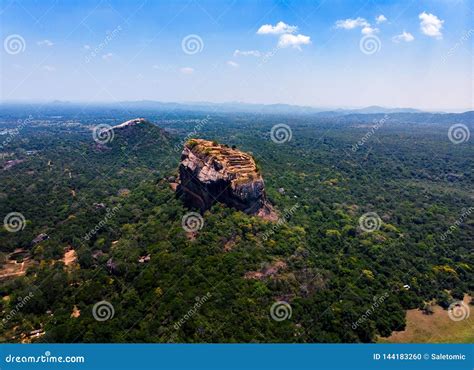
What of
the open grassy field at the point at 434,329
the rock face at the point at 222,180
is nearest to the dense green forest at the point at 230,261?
the open grassy field at the point at 434,329

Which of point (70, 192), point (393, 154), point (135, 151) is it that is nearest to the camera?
point (70, 192)

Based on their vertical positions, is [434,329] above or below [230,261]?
below

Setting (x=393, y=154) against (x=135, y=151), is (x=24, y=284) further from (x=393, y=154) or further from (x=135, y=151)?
(x=393, y=154)

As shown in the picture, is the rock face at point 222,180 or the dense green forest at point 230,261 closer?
the dense green forest at point 230,261

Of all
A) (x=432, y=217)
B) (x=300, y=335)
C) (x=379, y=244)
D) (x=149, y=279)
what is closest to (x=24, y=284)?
(x=149, y=279)

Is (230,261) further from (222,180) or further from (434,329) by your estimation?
(434,329)

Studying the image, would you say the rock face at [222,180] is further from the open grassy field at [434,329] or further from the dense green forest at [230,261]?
the open grassy field at [434,329]

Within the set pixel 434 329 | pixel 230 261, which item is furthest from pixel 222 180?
pixel 434 329
